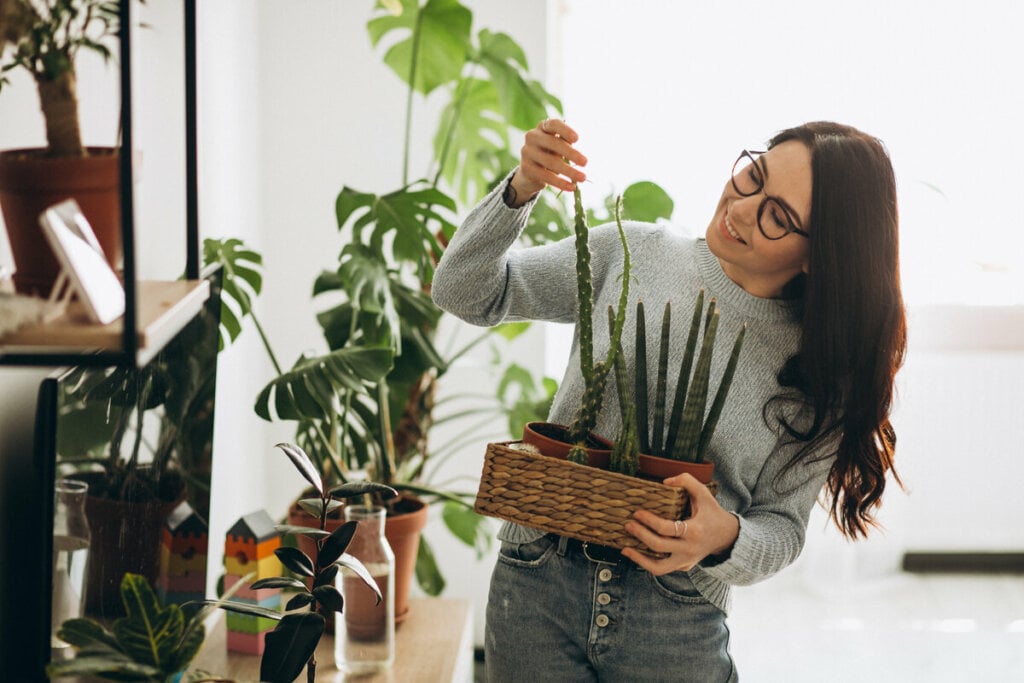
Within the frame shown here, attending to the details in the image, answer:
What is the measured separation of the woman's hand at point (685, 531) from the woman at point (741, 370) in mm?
11

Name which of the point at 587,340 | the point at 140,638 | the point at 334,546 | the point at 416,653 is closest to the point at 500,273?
the point at 587,340

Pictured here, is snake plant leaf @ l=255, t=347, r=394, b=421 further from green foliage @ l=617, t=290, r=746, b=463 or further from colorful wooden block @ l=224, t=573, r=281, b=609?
green foliage @ l=617, t=290, r=746, b=463

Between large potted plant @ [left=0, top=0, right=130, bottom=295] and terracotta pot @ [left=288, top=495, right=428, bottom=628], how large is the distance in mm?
1175

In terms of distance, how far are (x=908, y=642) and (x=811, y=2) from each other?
1.91 meters

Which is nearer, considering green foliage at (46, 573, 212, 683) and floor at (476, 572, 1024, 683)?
green foliage at (46, 573, 212, 683)

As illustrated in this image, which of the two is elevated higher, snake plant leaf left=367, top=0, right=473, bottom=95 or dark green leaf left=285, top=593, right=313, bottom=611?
snake plant leaf left=367, top=0, right=473, bottom=95

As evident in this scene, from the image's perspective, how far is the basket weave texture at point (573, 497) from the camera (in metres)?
1.16

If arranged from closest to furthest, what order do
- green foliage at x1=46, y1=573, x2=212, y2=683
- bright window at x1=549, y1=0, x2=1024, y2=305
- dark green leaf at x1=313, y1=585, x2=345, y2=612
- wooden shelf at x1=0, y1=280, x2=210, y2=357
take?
wooden shelf at x1=0, y1=280, x2=210, y2=357 → green foliage at x1=46, y1=573, x2=212, y2=683 → dark green leaf at x1=313, y1=585, x2=345, y2=612 → bright window at x1=549, y1=0, x2=1024, y2=305

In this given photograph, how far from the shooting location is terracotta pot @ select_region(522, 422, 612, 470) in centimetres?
121

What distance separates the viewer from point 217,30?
2246 millimetres

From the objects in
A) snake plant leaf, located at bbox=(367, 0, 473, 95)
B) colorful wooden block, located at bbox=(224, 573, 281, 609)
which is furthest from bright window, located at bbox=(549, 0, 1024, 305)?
colorful wooden block, located at bbox=(224, 573, 281, 609)

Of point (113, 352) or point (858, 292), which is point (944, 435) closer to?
point (858, 292)

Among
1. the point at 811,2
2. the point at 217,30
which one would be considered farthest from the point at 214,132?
the point at 811,2

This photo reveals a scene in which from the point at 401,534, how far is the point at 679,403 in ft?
3.09
